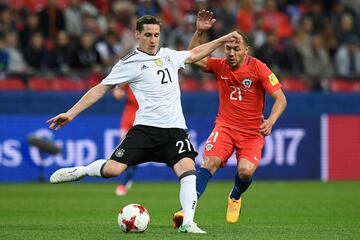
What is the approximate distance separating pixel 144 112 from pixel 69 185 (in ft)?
32.2

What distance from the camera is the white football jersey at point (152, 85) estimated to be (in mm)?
10461

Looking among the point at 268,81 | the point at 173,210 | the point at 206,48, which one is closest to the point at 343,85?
the point at 173,210

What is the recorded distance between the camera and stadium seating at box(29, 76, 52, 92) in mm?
20156

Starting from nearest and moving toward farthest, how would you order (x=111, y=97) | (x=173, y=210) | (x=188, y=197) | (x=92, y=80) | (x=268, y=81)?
(x=188, y=197)
(x=268, y=81)
(x=173, y=210)
(x=92, y=80)
(x=111, y=97)

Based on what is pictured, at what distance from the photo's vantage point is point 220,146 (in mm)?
11703

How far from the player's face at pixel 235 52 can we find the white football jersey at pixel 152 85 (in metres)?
1.36

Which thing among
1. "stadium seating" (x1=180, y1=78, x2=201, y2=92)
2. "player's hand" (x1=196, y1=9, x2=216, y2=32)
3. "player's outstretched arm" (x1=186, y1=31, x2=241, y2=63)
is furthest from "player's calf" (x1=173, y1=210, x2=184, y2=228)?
"stadium seating" (x1=180, y1=78, x2=201, y2=92)

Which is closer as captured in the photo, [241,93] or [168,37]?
[241,93]

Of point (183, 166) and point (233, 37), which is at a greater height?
point (233, 37)

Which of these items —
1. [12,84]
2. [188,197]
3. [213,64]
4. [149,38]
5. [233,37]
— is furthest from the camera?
[12,84]

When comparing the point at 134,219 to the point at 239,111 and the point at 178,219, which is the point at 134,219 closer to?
the point at 178,219

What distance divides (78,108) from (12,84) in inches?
401

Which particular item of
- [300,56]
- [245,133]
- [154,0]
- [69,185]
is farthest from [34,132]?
[245,133]

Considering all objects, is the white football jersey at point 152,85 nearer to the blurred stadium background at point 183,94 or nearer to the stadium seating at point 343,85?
the blurred stadium background at point 183,94
